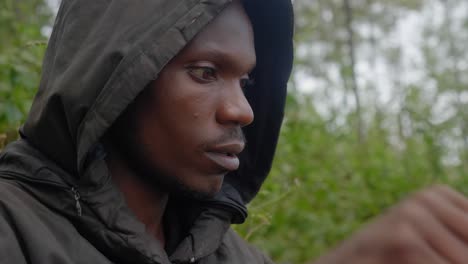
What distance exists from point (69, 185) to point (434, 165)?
605 centimetres

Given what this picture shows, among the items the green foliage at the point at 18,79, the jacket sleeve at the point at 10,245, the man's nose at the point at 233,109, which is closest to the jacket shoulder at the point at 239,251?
the man's nose at the point at 233,109

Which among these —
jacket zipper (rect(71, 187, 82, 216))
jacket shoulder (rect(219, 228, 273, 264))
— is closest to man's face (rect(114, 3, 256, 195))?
jacket zipper (rect(71, 187, 82, 216))

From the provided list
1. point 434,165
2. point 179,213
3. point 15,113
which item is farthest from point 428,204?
point 434,165

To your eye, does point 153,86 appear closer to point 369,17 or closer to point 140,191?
point 140,191

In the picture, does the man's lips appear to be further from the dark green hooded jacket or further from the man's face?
the dark green hooded jacket

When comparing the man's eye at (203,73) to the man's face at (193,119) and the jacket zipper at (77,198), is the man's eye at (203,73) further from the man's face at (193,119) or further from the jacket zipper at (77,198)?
the jacket zipper at (77,198)

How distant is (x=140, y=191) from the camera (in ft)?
6.36

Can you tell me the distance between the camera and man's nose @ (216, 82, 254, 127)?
187 centimetres

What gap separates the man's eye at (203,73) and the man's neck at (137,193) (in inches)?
13.1

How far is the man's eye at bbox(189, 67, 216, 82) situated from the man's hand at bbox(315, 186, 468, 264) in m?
1.22

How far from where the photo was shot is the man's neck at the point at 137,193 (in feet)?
6.26

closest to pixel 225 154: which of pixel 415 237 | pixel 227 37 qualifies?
pixel 227 37

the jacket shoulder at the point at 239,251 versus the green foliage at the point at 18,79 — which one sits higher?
the green foliage at the point at 18,79

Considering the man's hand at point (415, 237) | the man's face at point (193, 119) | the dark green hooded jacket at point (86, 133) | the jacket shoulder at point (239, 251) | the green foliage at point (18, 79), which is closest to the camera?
the man's hand at point (415, 237)
